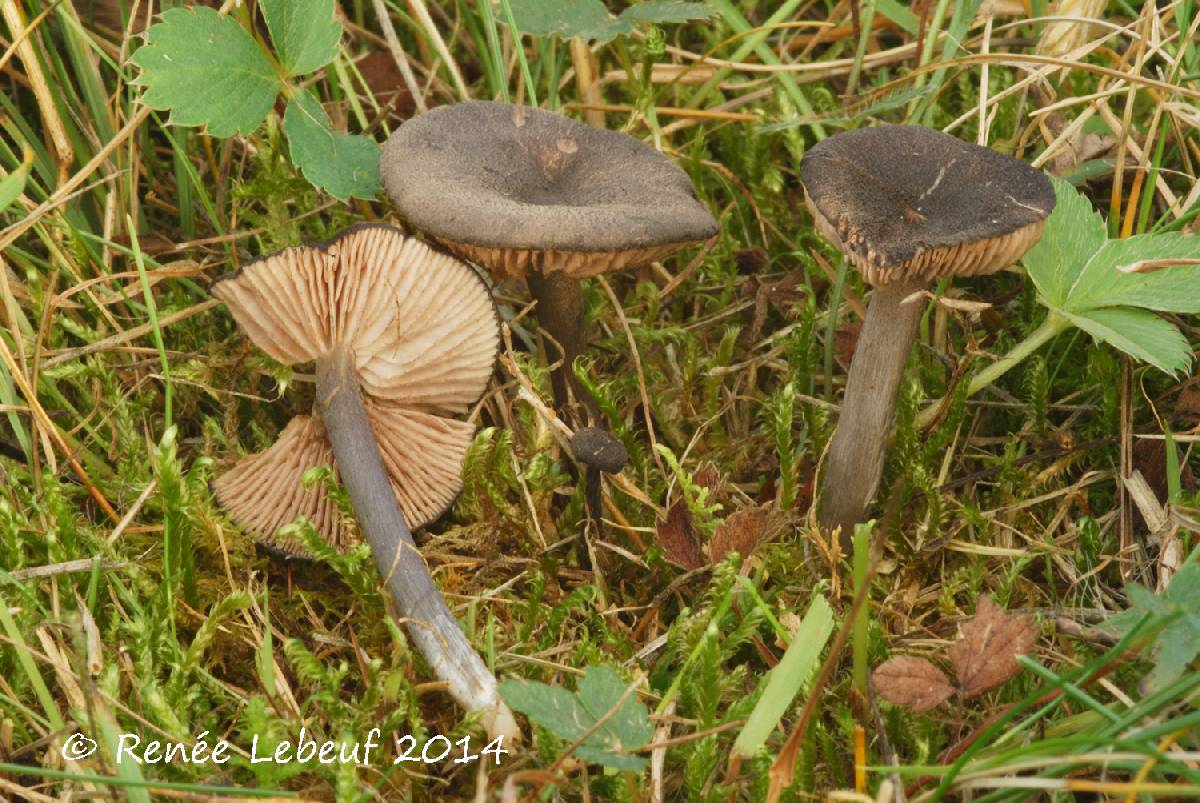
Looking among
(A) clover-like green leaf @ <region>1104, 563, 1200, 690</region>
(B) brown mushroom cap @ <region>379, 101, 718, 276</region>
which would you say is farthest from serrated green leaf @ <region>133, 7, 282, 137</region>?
(A) clover-like green leaf @ <region>1104, 563, 1200, 690</region>

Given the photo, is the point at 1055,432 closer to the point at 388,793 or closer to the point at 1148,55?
the point at 1148,55

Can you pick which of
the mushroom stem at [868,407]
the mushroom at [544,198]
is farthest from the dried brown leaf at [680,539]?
the mushroom at [544,198]

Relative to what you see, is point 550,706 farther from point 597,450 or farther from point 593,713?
point 597,450

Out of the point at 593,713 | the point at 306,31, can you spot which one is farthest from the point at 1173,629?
the point at 306,31

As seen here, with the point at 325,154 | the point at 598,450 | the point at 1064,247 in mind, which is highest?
the point at 325,154

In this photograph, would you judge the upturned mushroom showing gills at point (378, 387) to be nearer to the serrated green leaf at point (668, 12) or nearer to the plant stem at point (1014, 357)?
the serrated green leaf at point (668, 12)

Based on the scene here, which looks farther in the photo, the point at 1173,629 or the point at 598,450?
the point at 598,450
